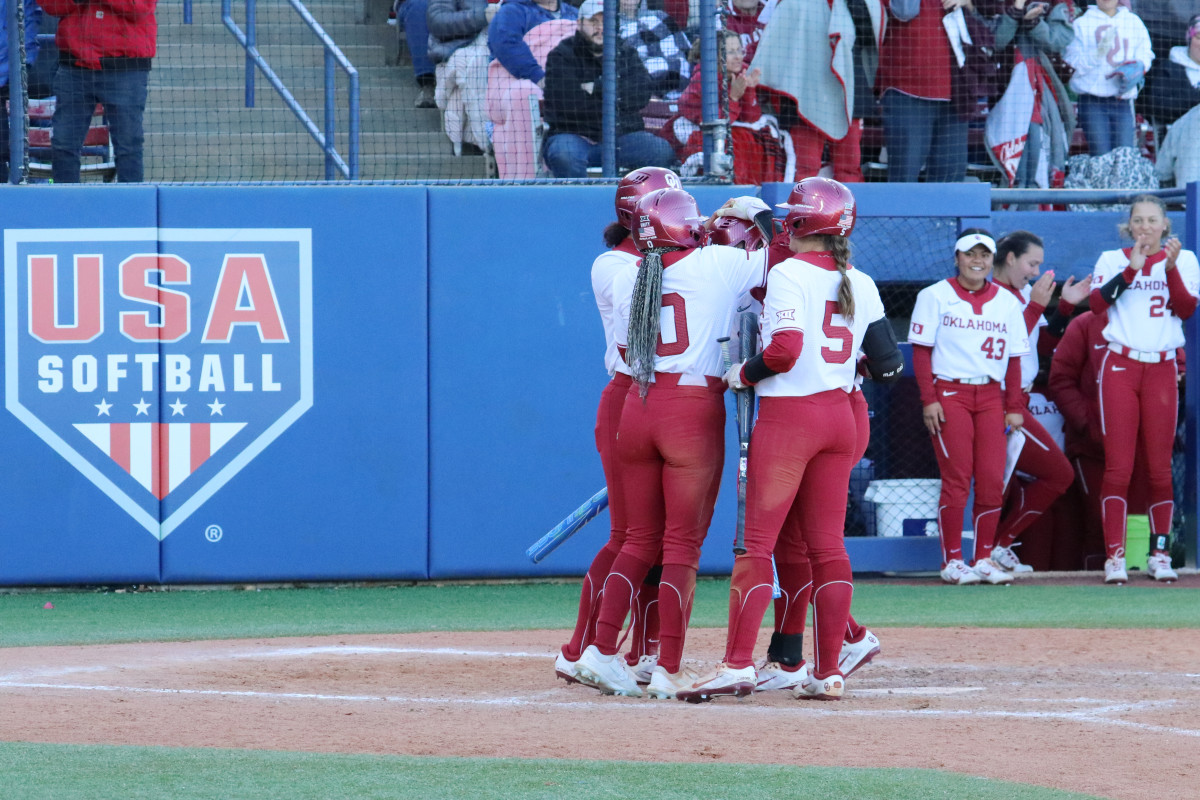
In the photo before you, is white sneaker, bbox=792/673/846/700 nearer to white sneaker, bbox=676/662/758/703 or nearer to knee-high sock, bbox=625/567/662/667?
white sneaker, bbox=676/662/758/703

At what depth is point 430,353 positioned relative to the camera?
894 cm

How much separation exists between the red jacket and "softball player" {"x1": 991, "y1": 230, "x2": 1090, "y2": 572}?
207 inches

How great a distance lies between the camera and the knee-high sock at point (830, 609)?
5.31 meters

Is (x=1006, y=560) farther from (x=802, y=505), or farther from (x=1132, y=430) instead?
(x=802, y=505)

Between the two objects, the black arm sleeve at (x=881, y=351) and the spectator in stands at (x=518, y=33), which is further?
the spectator in stands at (x=518, y=33)

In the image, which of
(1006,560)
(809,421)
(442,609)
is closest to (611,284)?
(809,421)

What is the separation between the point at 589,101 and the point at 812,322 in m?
4.47

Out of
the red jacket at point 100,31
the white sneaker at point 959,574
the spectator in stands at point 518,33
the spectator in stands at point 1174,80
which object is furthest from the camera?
the spectator in stands at point 1174,80

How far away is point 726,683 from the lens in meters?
5.21

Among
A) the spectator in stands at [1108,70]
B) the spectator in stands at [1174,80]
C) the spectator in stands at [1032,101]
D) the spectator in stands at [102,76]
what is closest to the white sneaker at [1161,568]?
the spectator in stands at [1032,101]

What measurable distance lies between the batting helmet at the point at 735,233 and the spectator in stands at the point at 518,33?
392 cm

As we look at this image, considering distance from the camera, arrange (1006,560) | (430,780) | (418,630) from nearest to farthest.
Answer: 1. (430,780)
2. (418,630)
3. (1006,560)

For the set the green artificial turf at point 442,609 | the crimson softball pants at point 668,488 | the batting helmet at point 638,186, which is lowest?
the green artificial turf at point 442,609

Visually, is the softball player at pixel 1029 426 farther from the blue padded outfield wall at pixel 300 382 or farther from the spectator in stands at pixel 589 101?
the spectator in stands at pixel 589 101
